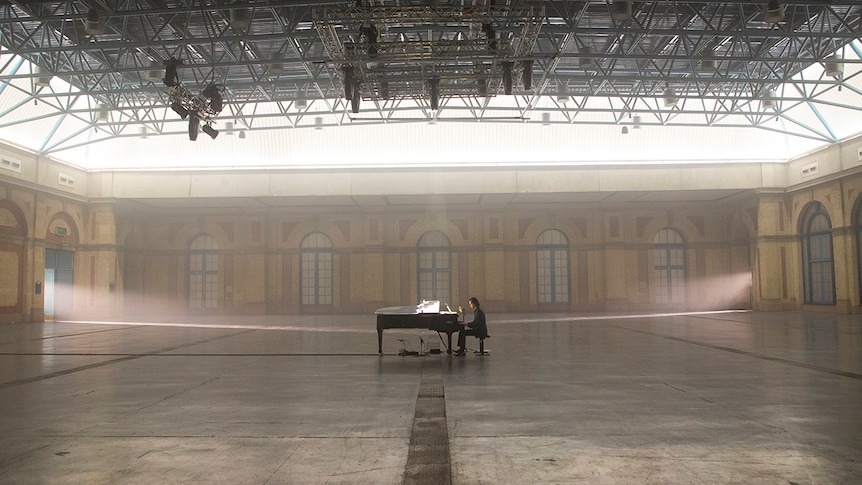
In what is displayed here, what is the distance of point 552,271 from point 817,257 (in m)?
11.8

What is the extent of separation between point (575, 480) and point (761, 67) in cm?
2275

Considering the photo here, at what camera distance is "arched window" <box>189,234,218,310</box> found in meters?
31.5

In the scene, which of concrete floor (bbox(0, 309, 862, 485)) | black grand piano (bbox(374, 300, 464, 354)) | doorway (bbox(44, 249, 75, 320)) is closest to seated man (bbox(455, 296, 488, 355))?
black grand piano (bbox(374, 300, 464, 354))

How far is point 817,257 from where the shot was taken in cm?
2620

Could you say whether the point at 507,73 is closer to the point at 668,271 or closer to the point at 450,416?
the point at 450,416

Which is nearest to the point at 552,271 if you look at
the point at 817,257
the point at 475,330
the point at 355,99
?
the point at 817,257

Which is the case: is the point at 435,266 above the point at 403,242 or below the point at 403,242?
below

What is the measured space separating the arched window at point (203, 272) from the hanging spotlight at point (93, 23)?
18.0m

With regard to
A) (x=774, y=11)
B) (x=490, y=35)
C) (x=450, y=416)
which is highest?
(x=774, y=11)

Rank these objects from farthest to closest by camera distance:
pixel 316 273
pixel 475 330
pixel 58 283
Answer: pixel 316 273, pixel 58 283, pixel 475 330

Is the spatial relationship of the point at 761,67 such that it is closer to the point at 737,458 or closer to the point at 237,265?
the point at 737,458

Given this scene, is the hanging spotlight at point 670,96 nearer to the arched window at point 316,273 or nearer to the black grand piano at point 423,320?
the black grand piano at point 423,320

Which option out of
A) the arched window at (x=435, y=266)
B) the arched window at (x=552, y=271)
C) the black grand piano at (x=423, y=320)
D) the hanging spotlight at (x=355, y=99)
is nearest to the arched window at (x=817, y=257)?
the arched window at (x=552, y=271)

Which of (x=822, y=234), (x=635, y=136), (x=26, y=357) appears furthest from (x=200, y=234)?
(x=822, y=234)
